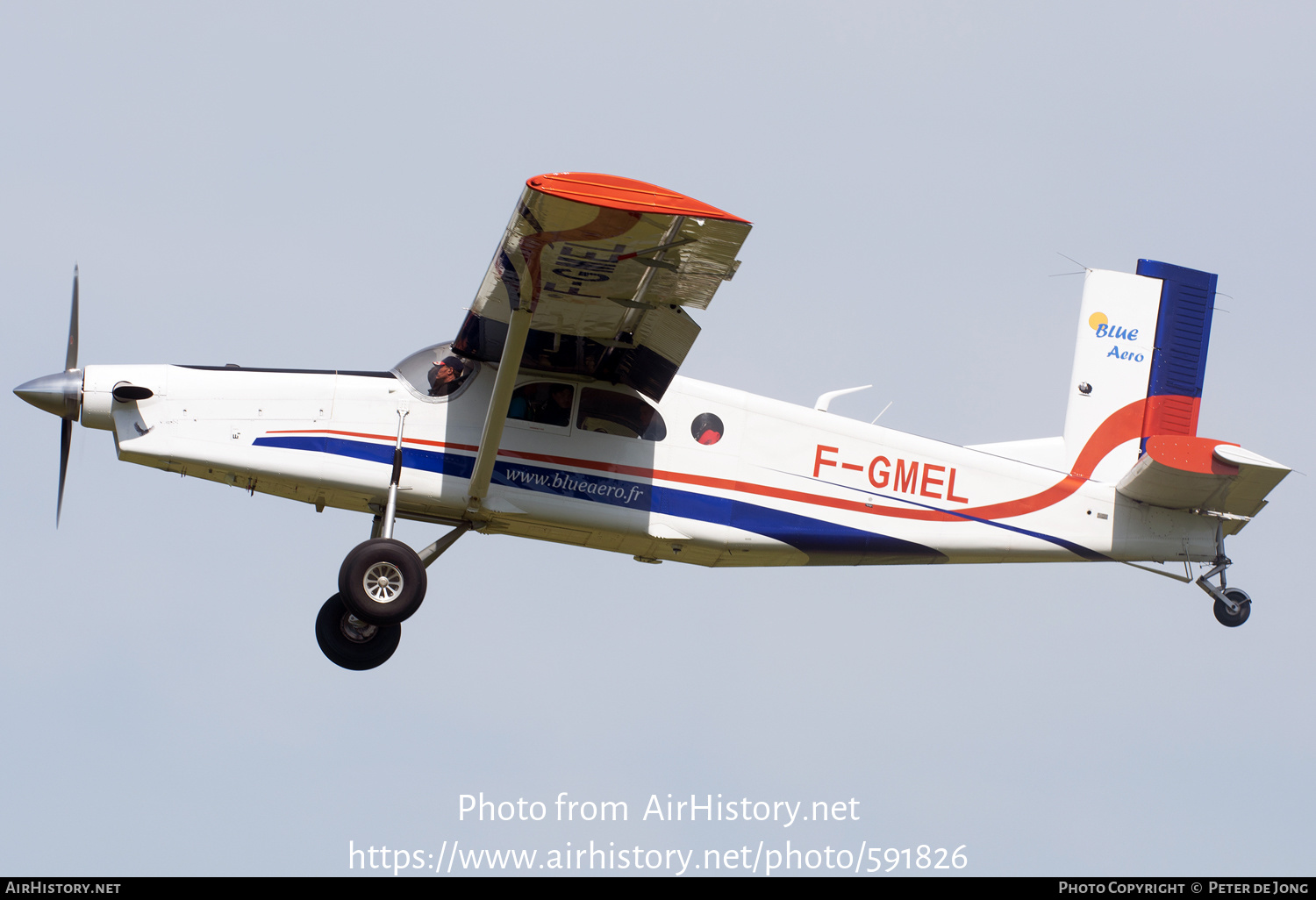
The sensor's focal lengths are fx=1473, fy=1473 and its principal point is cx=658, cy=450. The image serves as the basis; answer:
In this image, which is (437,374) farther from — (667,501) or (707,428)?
(707,428)

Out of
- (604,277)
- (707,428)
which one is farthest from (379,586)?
(707,428)

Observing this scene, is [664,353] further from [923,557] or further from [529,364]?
[923,557]

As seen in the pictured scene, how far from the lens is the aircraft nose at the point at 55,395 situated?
10.3 metres

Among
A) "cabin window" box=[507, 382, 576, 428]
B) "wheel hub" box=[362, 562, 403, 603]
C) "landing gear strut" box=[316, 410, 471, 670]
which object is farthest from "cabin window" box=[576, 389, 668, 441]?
"wheel hub" box=[362, 562, 403, 603]

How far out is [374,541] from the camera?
10.2 meters

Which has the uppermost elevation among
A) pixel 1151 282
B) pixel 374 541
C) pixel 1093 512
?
pixel 1151 282

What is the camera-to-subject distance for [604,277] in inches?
388

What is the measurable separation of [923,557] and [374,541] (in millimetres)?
4335

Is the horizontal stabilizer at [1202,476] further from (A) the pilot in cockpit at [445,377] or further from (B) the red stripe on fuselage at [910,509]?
(A) the pilot in cockpit at [445,377]

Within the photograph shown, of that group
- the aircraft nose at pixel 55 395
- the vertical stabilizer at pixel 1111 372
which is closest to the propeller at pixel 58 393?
the aircraft nose at pixel 55 395

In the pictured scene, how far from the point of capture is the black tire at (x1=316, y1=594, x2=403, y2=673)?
10938 mm

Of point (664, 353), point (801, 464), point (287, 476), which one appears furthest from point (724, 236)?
point (287, 476)

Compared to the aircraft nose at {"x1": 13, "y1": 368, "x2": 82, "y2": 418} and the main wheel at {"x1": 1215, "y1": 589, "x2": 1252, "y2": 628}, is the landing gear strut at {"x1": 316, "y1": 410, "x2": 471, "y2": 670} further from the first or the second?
the main wheel at {"x1": 1215, "y1": 589, "x2": 1252, "y2": 628}

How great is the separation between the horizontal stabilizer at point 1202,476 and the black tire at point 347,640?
20.0 ft
